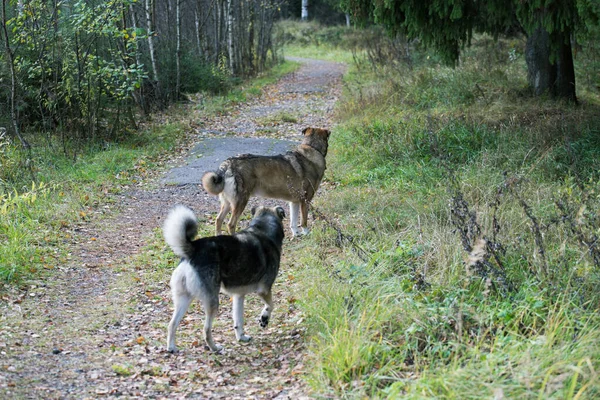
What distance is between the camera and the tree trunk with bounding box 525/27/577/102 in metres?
13.8

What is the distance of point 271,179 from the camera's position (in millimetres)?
8680

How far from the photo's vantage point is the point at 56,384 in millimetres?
4996

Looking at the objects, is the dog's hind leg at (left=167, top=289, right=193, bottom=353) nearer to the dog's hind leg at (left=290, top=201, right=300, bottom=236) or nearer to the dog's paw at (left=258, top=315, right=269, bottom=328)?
the dog's paw at (left=258, top=315, right=269, bottom=328)

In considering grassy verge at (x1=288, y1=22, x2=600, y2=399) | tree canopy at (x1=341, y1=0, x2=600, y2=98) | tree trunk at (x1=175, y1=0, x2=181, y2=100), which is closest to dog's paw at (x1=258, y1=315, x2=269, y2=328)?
grassy verge at (x1=288, y1=22, x2=600, y2=399)

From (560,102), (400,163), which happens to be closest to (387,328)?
(400,163)

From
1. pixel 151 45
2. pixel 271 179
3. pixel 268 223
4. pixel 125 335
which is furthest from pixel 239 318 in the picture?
pixel 151 45

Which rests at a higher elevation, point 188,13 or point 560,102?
point 188,13

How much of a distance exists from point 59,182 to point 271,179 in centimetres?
477

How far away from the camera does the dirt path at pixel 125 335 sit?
502cm

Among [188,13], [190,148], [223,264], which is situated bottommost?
[190,148]

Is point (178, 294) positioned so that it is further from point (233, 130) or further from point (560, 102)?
point (233, 130)

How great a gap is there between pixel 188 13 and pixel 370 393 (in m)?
25.3

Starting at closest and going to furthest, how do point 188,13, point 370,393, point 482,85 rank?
point 370,393 < point 482,85 < point 188,13

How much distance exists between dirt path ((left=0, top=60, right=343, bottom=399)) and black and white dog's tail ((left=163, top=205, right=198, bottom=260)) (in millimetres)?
1083
